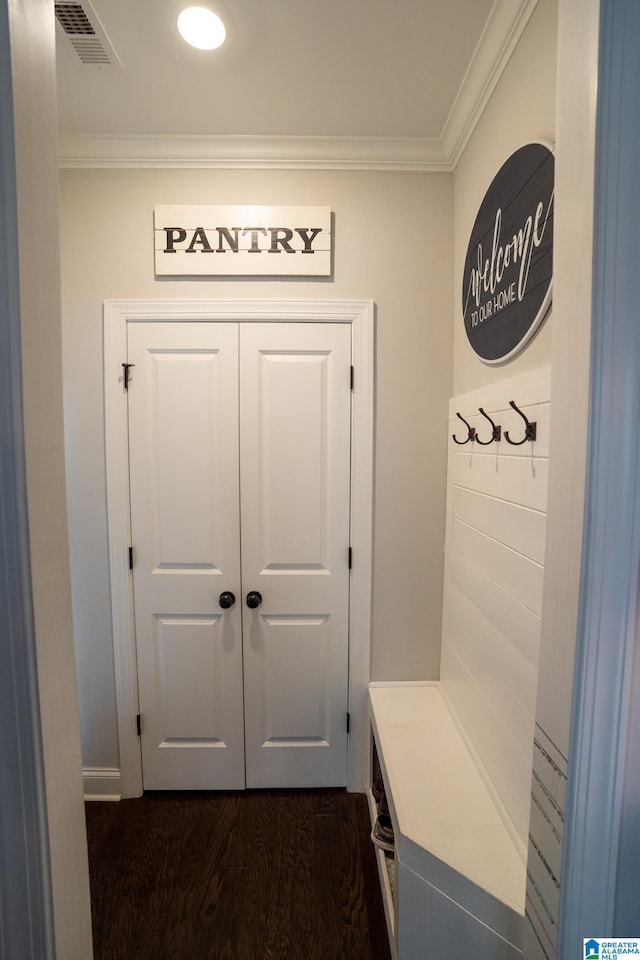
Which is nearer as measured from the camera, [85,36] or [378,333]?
[85,36]

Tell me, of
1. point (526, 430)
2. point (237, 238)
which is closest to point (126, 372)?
point (237, 238)

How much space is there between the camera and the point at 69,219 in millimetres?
1644

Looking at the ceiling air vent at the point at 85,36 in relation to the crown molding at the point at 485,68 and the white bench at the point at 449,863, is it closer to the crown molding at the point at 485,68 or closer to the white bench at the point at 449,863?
the crown molding at the point at 485,68

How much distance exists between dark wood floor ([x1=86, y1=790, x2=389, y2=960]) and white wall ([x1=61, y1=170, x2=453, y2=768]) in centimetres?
39

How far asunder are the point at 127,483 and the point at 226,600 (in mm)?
643

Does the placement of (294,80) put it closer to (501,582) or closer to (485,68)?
(485,68)

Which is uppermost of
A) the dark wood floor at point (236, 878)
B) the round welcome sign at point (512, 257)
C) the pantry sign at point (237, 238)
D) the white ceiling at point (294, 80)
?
the white ceiling at point (294, 80)

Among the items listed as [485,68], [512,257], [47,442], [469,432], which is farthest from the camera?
[469,432]

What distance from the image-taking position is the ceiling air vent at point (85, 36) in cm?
111

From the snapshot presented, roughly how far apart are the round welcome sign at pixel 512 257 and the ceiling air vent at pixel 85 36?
4.01 ft

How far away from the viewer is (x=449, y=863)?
1.01m

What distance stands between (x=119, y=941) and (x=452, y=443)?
6.63 ft

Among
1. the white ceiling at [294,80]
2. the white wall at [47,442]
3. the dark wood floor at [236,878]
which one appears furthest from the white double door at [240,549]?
the white wall at [47,442]

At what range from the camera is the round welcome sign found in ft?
3.22
